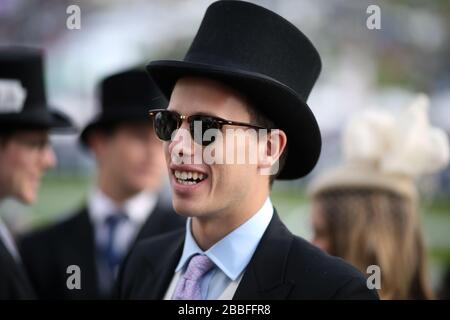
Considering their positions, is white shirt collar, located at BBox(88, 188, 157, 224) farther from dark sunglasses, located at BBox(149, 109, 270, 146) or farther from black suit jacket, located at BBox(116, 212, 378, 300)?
dark sunglasses, located at BBox(149, 109, 270, 146)

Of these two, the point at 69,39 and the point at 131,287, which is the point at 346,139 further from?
the point at 69,39

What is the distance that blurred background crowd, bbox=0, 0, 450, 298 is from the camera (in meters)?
11.2

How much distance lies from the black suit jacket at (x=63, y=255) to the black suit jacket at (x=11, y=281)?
1201mm

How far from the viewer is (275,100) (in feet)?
7.91

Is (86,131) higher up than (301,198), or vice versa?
(86,131)

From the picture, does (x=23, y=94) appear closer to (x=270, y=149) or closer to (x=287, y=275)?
(x=270, y=149)

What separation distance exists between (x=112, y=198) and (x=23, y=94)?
1416 mm

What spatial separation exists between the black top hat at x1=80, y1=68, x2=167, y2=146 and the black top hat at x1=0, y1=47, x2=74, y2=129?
0.88 m

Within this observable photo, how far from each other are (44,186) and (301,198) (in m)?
4.46

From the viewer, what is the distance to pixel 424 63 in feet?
41.6

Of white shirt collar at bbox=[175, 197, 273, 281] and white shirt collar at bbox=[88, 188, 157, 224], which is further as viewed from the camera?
white shirt collar at bbox=[88, 188, 157, 224]

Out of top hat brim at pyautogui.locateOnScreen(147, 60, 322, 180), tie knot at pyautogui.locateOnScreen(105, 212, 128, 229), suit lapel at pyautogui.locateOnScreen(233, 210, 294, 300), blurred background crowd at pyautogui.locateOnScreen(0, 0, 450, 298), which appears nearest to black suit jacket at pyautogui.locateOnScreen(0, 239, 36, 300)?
top hat brim at pyautogui.locateOnScreen(147, 60, 322, 180)
